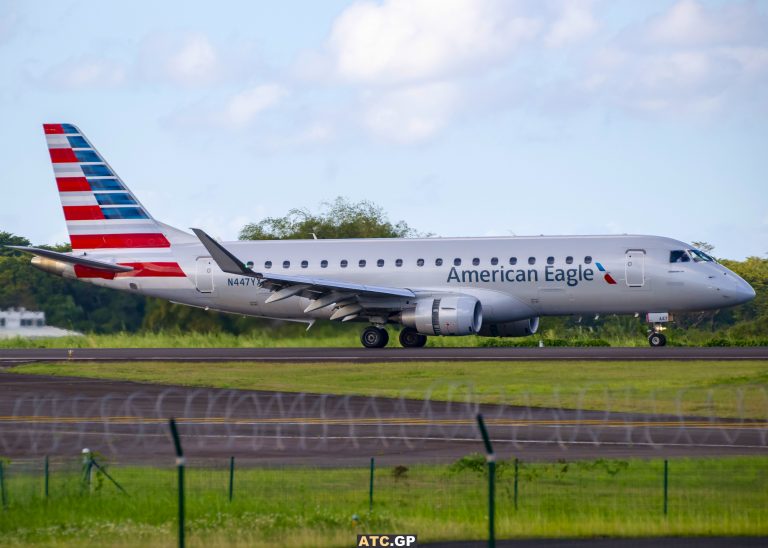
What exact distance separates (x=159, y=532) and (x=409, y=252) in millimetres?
33483

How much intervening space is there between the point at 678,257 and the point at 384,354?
1088 cm

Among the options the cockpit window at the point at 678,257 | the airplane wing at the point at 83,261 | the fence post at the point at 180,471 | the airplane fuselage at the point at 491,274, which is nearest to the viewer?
the fence post at the point at 180,471

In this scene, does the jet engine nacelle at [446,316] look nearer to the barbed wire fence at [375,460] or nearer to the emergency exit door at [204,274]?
the emergency exit door at [204,274]

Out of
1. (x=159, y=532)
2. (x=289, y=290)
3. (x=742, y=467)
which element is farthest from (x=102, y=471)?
(x=289, y=290)

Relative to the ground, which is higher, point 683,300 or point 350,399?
point 683,300

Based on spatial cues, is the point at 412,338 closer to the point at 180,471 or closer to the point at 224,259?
the point at 224,259

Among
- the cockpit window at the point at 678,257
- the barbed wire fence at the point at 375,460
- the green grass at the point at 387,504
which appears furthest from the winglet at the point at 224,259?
the green grass at the point at 387,504

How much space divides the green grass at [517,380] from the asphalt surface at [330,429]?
1.42 meters

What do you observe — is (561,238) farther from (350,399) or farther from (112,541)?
(112,541)

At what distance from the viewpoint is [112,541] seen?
603 inches

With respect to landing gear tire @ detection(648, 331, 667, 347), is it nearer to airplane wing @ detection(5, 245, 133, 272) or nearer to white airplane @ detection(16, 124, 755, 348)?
white airplane @ detection(16, 124, 755, 348)

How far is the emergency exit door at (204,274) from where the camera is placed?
5062 centimetres

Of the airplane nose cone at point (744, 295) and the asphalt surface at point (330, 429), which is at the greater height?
the airplane nose cone at point (744, 295)

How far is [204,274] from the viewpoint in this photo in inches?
1994
